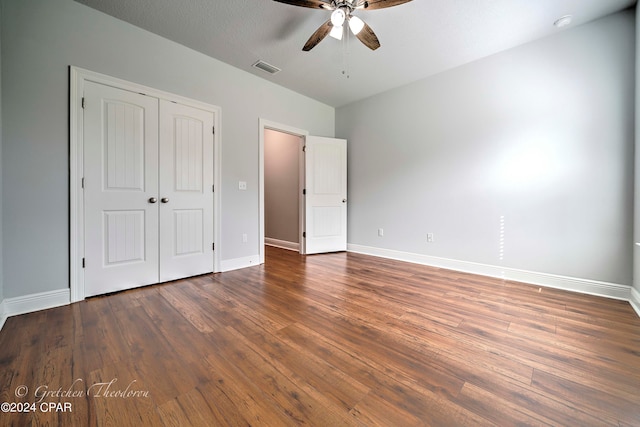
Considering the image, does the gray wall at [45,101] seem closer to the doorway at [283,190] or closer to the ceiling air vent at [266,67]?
the ceiling air vent at [266,67]

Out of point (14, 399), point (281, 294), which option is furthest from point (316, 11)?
point (14, 399)

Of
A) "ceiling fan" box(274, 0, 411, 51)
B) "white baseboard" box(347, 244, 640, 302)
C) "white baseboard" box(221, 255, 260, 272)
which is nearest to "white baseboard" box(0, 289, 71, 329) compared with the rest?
"white baseboard" box(221, 255, 260, 272)

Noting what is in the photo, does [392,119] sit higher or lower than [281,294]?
higher

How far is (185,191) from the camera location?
2.95 meters

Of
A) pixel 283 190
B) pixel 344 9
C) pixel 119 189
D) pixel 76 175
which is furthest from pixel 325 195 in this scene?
pixel 76 175

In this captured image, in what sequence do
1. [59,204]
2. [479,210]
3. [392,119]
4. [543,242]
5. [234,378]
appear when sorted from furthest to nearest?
1. [392,119]
2. [479,210]
3. [543,242]
4. [59,204]
5. [234,378]

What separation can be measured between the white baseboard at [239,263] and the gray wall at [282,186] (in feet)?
4.16

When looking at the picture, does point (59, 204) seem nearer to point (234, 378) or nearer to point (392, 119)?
point (234, 378)

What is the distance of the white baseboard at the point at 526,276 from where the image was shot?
2.43 m

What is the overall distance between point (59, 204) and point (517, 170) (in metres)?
4.68

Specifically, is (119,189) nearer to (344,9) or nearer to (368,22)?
(344,9)

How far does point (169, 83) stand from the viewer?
2820mm

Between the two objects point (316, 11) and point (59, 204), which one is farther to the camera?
point (316, 11)

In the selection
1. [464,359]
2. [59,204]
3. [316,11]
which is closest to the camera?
[464,359]
